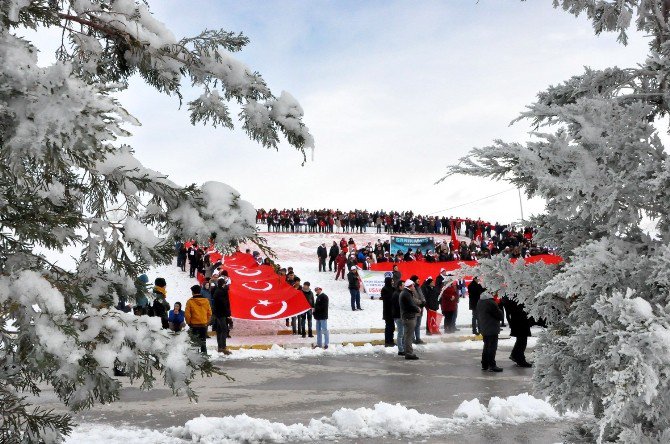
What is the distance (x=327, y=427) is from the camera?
759 cm

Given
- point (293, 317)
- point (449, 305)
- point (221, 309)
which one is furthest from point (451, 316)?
point (221, 309)

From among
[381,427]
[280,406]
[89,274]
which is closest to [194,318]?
[280,406]

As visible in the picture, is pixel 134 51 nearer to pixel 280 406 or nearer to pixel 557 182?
pixel 557 182

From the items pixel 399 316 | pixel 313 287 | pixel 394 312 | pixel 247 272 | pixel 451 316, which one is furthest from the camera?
pixel 313 287

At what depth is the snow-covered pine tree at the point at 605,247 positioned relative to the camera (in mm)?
3537

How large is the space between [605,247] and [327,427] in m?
4.75

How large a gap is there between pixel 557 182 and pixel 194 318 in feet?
30.8

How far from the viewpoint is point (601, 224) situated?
14.8ft

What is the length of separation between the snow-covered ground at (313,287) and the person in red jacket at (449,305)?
1.95 m

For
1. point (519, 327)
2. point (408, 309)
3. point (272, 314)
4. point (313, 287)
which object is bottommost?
point (519, 327)

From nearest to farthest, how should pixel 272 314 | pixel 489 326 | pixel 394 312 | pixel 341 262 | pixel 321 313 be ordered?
pixel 489 326
pixel 394 312
pixel 321 313
pixel 272 314
pixel 341 262

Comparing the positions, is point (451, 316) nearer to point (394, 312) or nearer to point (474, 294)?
point (474, 294)

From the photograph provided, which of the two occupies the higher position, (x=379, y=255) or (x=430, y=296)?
(x=379, y=255)

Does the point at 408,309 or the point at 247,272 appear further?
the point at 247,272
